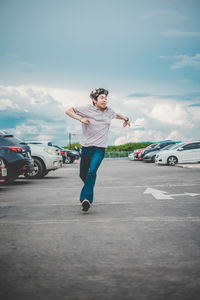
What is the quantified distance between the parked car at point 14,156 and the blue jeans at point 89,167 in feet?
13.1

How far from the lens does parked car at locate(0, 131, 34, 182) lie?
385 inches

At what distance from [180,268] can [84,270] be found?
792 mm

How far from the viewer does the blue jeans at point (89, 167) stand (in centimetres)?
577

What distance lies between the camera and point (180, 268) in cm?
296

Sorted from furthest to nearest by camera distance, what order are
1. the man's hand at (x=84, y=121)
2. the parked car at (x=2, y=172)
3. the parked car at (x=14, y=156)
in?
the parked car at (x=14, y=156) → the parked car at (x=2, y=172) → the man's hand at (x=84, y=121)

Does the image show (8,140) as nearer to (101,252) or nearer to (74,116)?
(74,116)

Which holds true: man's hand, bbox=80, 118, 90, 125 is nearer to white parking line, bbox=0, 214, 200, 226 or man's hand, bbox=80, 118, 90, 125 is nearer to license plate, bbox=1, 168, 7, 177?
white parking line, bbox=0, 214, 200, 226

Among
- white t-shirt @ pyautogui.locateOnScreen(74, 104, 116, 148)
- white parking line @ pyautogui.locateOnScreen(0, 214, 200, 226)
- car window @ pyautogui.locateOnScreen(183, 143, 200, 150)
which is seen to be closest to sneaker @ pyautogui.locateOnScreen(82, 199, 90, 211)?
white parking line @ pyautogui.locateOnScreen(0, 214, 200, 226)

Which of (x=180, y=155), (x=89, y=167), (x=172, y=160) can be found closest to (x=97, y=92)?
(x=89, y=167)

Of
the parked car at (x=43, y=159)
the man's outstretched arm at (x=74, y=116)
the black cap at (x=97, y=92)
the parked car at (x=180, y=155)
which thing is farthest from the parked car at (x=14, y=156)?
the parked car at (x=180, y=155)

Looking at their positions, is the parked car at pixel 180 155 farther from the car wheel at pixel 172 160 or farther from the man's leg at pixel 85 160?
the man's leg at pixel 85 160

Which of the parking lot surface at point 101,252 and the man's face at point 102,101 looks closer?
the parking lot surface at point 101,252

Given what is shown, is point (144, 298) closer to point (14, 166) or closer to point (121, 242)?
point (121, 242)

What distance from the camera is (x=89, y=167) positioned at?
604 cm
